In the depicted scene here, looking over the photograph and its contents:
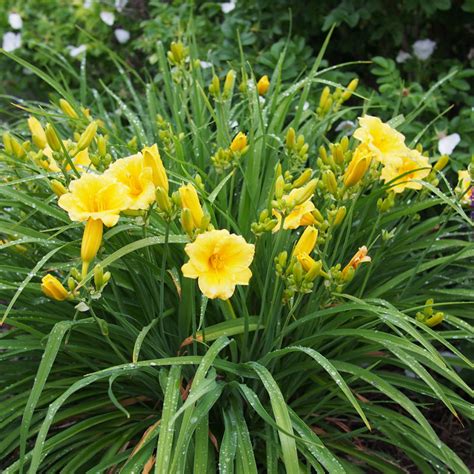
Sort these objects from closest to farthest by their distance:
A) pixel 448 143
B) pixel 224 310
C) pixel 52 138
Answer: pixel 52 138, pixel 224 310, pixel 448 143

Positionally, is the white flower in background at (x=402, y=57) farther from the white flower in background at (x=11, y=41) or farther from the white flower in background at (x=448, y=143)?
the white flower in background at (x=11, y=41)

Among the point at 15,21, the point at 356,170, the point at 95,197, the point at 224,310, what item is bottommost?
the point at 224,310

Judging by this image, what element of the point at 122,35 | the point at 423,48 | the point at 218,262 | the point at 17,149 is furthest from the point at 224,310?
the point at 122,35

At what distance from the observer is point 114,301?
6.10 feet

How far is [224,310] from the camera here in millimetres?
1714

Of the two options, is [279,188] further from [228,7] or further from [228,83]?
[228,7]

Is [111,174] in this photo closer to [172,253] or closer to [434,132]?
[172,253]

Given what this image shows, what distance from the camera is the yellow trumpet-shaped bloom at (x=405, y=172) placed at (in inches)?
70.0

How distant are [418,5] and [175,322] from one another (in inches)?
78.4

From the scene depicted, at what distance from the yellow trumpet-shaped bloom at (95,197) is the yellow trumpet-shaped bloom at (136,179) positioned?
0.03 m

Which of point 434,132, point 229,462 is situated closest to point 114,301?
point 229,462

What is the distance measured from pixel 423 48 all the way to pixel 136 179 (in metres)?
1.92

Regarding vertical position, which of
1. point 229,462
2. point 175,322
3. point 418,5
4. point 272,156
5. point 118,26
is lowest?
point 229,462

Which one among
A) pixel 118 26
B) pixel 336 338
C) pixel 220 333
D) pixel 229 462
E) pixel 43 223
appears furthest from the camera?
pixel 118 26
